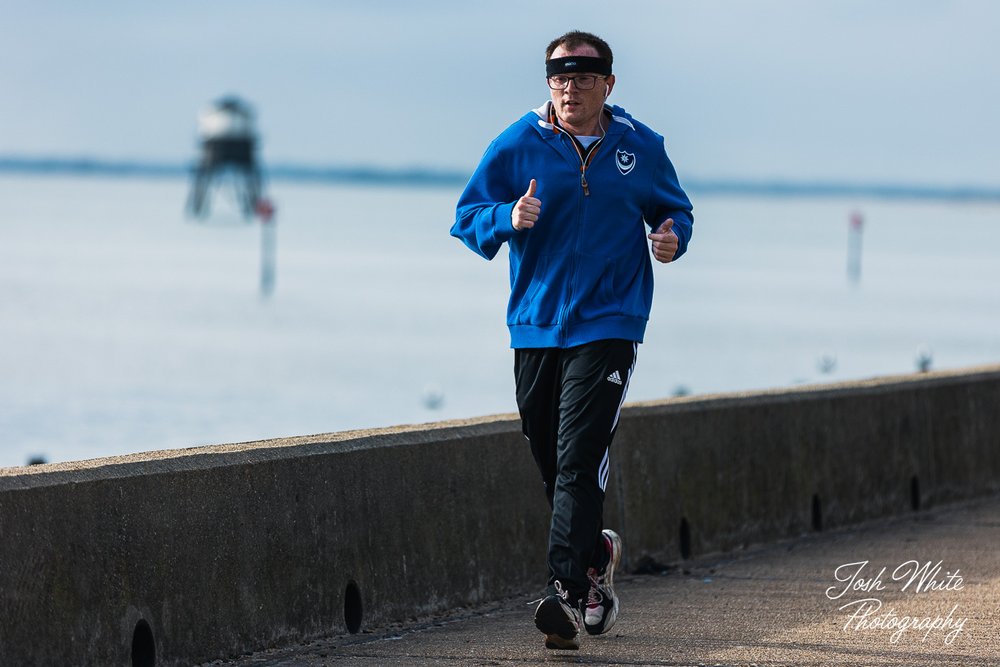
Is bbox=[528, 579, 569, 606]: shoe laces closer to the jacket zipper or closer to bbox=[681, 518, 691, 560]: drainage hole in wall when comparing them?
the jacket zipper

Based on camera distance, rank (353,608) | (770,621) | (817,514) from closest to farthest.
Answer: (353,608)
(770,621)
(817,514)

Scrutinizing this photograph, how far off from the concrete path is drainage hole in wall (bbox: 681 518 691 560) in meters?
0.06

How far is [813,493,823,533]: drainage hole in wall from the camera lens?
347 inches

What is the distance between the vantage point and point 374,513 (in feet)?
21.2

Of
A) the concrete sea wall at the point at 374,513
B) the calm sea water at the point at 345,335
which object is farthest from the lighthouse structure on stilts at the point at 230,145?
the concrete sea wall at the point at 374,513

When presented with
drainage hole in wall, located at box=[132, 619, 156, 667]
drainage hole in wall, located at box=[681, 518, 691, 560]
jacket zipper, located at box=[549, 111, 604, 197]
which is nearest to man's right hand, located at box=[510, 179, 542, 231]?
jacket zipper, located at box=[549, 111, 604, 197]

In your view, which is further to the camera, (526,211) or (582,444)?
(582,444)

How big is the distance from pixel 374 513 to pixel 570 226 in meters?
1.38

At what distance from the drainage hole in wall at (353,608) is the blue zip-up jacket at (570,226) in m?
1.12

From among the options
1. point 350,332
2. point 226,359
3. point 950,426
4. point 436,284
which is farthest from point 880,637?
point 436,284

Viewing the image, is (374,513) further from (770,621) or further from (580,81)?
(580,81)

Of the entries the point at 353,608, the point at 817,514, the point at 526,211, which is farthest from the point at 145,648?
the point at 817,514

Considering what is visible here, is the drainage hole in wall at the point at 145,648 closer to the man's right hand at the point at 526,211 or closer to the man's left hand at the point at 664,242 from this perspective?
the man's right hand at the point at 526,211

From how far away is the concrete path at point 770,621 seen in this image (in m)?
5.84
